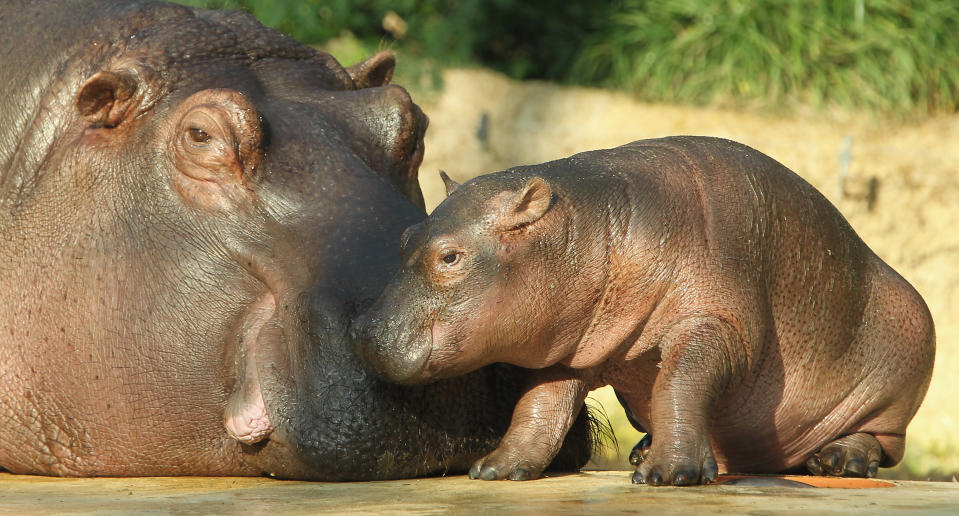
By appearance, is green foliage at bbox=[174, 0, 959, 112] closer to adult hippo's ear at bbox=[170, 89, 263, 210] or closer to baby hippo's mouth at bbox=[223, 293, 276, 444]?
adult hippo's ear at bbox=[170, 89, 263, 210]

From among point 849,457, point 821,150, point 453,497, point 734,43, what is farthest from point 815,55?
point 453,497

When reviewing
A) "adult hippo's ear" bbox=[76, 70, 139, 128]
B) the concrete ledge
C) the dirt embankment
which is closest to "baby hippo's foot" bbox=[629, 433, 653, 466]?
the concrete ledge

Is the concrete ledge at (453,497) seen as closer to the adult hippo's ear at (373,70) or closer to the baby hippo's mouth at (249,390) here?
the baby hippo's mouth at (249,390)

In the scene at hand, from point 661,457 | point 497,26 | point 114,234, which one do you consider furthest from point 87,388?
point 497,26

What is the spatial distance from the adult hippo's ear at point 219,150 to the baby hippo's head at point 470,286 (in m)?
0.58

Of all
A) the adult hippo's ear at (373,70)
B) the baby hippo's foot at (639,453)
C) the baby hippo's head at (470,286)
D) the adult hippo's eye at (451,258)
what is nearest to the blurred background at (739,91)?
the adult hippo's ear at (373,70)

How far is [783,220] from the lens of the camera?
4.00 meters

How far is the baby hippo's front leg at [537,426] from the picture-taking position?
361cm

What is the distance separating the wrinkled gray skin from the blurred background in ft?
16.4

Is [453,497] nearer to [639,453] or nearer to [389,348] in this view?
[389,348]

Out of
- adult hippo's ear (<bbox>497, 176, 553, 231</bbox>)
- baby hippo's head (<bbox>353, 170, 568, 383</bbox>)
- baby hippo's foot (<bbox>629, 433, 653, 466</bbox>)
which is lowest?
baby hippo's foot (<bbox>629, 433, 653, 466</bbox>)

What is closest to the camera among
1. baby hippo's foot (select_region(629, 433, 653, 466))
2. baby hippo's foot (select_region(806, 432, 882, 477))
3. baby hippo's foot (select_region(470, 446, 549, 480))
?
baby hippo's foot (select_region(470, 446, 549, 480))

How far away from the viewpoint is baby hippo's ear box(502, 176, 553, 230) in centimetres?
346

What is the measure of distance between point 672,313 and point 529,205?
21.1 inches
